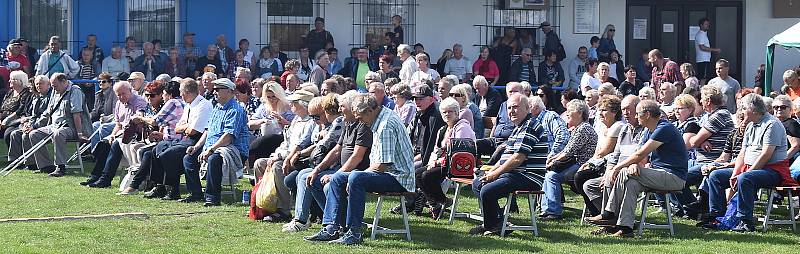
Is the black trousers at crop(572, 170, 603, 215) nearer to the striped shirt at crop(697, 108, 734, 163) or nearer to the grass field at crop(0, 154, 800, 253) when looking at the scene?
the grass field at crop(0, 154, 800, 253)

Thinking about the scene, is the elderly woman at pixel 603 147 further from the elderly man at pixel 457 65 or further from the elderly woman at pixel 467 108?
the elderly man at pixel 457 65

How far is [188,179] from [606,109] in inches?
150

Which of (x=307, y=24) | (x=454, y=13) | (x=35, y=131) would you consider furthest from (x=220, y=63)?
(x=35, y=131)

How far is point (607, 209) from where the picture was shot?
988 centimetres

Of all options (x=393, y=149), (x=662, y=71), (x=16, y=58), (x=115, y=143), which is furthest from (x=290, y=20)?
(x=393, y=149)

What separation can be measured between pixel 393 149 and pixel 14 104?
800 centimetres

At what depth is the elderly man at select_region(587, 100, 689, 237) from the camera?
973cm

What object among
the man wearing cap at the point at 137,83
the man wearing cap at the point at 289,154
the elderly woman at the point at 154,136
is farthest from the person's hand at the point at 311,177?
the man wearing cap at the point at 137,83

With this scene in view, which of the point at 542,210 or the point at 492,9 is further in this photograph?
the point at 492,9

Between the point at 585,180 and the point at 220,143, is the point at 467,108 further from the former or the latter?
the point at 220,143

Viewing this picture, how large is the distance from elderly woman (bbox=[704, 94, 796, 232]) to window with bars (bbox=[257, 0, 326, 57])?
12674mm

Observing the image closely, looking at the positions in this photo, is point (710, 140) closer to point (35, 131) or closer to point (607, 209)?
point (607, 209)

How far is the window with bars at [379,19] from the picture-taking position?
22.5 metres

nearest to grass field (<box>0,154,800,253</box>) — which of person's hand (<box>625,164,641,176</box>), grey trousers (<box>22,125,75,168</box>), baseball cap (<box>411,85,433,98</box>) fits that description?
person's hand (<box>625,164,641,176</box>)
